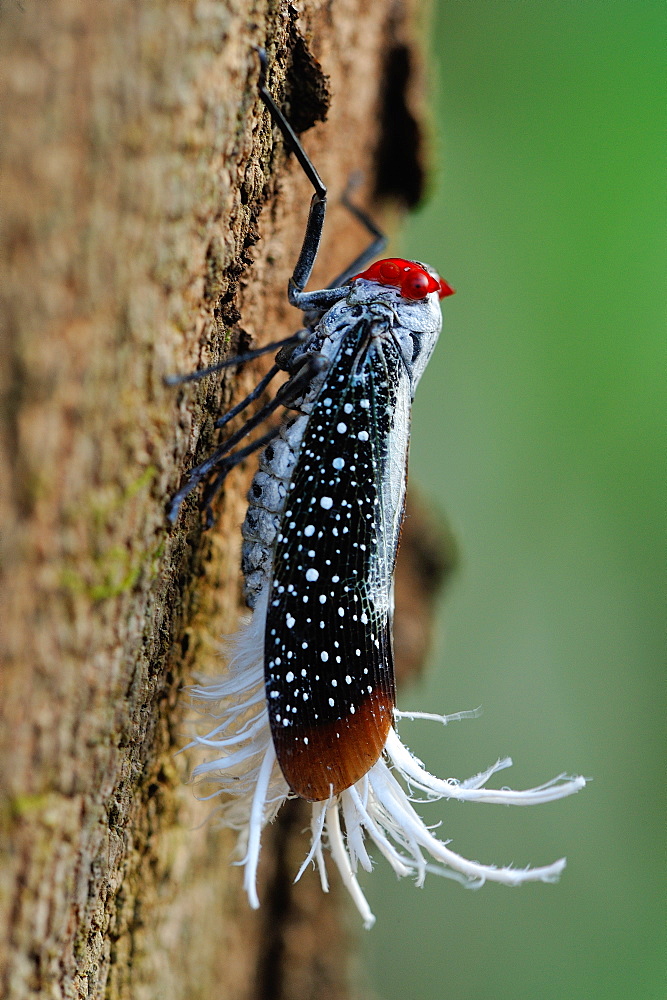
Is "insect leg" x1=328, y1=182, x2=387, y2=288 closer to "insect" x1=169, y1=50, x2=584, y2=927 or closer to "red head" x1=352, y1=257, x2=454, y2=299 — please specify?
"red head" x1=352, y1=257, x2=454, y2=299

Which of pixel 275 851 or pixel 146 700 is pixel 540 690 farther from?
pixel 146 700

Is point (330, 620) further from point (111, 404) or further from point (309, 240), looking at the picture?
point (309, 240)

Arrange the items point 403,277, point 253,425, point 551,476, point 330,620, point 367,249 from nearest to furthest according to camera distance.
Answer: point 330,620
point 253,425
point 403,277
point 367,249
point 551,476

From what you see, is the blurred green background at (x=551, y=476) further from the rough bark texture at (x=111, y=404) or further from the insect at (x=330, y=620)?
the rough bark texture at (x=111, y=404)

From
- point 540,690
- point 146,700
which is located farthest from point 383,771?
point 540,690

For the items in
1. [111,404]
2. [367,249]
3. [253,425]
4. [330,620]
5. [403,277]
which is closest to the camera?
[111,404]

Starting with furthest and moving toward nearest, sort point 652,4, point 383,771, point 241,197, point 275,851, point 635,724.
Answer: point 635,724 < point 652,4 < point 275,851 < point 383,771 < point 241,197

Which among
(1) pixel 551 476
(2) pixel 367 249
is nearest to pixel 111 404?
(2) pixel 367 249
